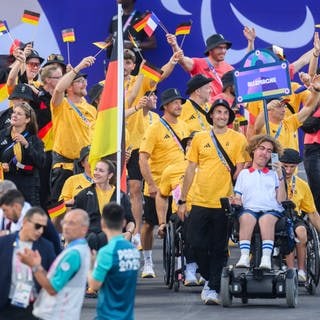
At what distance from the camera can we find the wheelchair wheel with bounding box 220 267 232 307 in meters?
15.2

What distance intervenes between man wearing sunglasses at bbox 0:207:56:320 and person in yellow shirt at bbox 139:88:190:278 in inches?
253

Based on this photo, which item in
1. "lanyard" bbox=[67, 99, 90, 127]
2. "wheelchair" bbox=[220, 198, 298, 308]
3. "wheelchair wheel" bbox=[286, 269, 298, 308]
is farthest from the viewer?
"lanyard" bbox=[67, 99, 90, 127]

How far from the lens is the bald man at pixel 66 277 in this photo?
10.9 metres

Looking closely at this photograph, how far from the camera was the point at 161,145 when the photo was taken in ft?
58.9

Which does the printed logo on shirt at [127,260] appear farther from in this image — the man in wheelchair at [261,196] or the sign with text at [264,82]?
the sign with text at [264,82]

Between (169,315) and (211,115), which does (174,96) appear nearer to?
(211,115)

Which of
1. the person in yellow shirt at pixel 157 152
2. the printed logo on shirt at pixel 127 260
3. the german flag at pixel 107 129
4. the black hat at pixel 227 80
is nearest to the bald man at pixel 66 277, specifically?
the printed logo on shirt at pixel 127 260

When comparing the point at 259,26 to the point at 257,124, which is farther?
the point at 259,26

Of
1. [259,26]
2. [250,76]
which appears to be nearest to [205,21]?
[259,26]

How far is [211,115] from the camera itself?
53.0 ft

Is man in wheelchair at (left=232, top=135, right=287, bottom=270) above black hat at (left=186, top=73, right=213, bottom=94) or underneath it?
underneath

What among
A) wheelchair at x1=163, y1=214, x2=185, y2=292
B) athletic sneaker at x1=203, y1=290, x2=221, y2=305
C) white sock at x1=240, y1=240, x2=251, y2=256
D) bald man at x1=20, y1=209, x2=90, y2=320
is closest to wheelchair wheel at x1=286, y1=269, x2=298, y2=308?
white sock at x1=240, y1=240, x2=251, y2=256

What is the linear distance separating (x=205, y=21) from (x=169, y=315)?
701cm

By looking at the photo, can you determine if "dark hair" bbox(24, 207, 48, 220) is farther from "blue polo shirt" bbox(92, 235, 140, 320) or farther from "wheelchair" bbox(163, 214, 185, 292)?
"wheelchair" bbox(163, 214, 185, 292)
